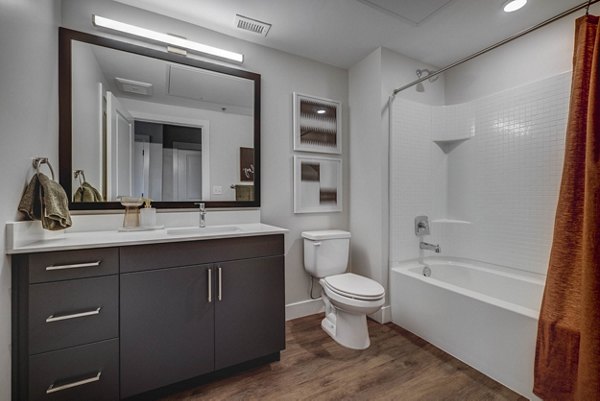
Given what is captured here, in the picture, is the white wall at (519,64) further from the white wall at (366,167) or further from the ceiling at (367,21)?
the white wall at (366,167)

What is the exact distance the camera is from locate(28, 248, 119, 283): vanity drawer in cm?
111

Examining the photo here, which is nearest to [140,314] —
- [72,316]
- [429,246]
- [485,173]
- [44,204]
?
[72,316]

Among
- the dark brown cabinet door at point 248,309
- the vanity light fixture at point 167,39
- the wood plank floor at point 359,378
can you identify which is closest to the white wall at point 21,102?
the vanity light fixture at point 167,39

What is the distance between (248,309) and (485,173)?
229 centimetres

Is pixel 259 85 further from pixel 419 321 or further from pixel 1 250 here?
pixel 419 321

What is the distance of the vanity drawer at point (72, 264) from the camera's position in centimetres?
111

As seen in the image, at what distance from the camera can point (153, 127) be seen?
1760mm

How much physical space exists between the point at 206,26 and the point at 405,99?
1.75 meters

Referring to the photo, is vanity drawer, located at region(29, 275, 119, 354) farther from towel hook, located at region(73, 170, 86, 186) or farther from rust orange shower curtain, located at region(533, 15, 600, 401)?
rust orange shower curtain, located at region(533, 15, 600, 401)

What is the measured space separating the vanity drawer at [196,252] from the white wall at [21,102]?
0.45 m

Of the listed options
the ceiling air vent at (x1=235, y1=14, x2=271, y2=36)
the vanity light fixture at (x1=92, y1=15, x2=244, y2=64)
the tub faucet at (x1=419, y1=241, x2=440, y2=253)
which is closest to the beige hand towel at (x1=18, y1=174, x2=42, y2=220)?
the vanity light fixture at (x1=92, y1=15, x2=244, y2=64)

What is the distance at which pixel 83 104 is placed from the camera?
1.59m

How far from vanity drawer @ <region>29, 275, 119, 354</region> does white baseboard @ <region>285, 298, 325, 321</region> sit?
1.35m

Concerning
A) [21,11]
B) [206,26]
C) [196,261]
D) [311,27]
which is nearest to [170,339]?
[196,261]
